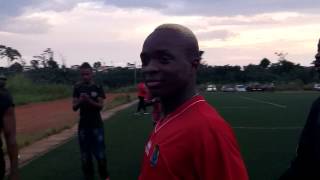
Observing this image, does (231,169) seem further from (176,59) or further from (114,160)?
(114,160)

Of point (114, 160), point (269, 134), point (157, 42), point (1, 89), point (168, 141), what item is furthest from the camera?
point (269, 134)

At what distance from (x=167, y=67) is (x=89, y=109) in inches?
271

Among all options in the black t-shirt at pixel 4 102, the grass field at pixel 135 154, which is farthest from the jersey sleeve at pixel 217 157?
the grass field at pixel 135 154

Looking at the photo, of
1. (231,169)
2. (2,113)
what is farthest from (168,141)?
(2,113)

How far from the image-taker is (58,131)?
22.0 meters

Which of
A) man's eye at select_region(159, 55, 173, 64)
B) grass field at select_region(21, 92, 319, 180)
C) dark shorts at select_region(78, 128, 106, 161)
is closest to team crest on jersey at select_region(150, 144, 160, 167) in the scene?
man's eye at select_region(159, 55, 173, 64)

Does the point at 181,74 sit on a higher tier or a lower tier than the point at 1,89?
higher

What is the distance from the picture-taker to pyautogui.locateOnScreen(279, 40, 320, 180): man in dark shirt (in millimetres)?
3227

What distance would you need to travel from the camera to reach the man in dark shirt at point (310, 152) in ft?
10.6

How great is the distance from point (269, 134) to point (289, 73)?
109 m

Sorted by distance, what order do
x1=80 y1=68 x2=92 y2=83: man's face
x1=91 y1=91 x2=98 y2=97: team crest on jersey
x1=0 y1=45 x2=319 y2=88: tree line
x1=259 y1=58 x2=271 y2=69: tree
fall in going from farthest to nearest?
x1=259 y1=58 x2=271 y2=69: tree < x1=0 y1=45 x2=319 y2=88: tree line < x1=91 y1=91 x2=98 y2=97: team crest on jersey < x1=80 y1=68 x2=92 y2=83: man's face

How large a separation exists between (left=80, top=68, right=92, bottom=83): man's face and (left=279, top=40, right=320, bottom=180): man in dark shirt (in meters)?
A: 6.18

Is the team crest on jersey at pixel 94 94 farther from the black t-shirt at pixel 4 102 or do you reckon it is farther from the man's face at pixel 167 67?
the man's face at pixel 167 67

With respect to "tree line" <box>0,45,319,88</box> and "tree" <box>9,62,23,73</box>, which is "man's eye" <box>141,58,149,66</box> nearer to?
"tree line" <box>0,45,319,88</box>
